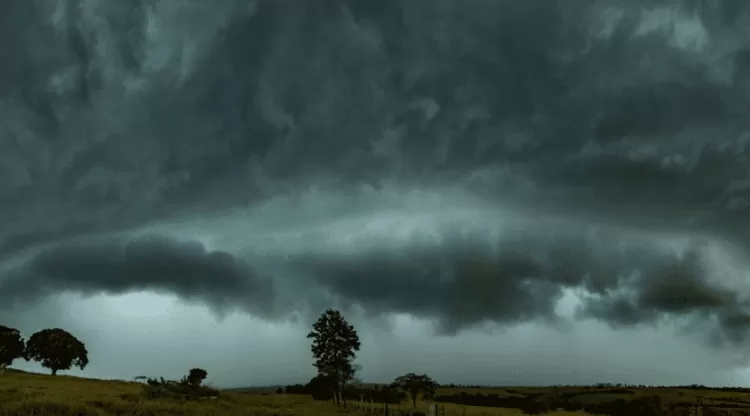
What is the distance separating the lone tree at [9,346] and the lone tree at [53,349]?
248cm

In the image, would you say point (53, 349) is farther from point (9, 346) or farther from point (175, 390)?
point (175, 390)

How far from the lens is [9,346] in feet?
396

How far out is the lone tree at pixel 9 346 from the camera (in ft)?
393

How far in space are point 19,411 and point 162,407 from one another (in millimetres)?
9703

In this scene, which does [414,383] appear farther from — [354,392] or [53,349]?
[53,349]

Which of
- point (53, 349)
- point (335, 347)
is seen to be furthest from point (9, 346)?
point (335, 347)

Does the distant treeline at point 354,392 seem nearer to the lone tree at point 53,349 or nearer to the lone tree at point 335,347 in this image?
the lone tree at point 335,347

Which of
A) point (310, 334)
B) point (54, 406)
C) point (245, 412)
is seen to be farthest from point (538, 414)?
point (54, 406)

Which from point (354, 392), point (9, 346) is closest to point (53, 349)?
point (9, 346)

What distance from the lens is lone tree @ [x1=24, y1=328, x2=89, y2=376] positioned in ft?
413

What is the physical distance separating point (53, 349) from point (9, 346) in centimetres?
805

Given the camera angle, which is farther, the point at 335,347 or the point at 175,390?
the point at 335,347

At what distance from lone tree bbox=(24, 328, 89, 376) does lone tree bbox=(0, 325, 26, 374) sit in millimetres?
2482

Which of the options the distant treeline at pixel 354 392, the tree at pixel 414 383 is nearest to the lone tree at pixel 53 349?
the distant treeline at pixel 354 392
